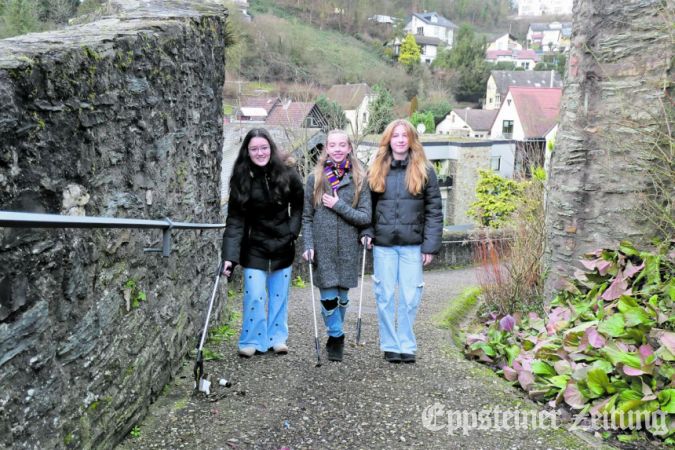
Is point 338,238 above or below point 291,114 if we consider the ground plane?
below

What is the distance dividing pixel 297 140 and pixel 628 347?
Answer: 54.0 feet

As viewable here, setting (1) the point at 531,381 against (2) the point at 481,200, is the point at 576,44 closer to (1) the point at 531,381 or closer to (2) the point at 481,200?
(1) the point at 531,381

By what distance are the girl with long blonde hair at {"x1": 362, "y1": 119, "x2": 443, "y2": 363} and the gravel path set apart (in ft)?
1.26

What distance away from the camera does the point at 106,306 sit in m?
3.11

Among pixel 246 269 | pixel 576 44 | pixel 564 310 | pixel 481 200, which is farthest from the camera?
pixel 481 200

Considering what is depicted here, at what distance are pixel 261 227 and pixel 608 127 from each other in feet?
10.4

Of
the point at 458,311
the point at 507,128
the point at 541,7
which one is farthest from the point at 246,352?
the point at 541,7

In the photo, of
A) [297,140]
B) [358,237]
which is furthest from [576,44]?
[297,140]

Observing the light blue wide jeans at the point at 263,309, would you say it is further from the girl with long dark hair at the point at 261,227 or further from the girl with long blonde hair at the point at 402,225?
the girl with long blonde hair at the point at 402,225

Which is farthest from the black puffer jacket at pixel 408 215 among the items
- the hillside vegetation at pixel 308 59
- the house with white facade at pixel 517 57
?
the house with white facade at pixel 517 57

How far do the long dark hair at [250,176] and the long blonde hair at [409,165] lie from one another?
66 centimetres

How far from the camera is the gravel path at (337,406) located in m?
3.57

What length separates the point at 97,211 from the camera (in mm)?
3023

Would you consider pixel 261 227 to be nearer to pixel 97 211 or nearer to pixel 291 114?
pixel 97 211
